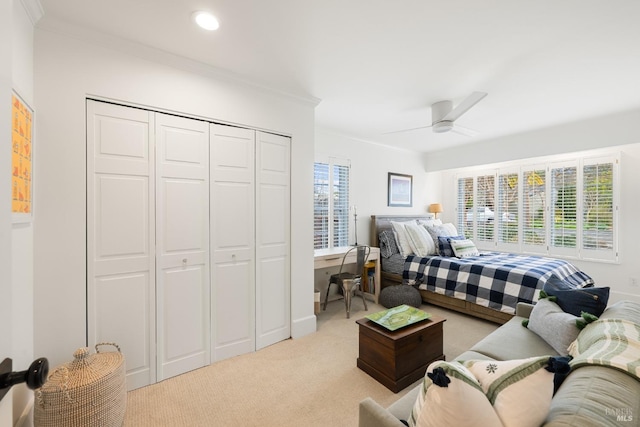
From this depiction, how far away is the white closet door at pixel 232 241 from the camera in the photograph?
2.37m

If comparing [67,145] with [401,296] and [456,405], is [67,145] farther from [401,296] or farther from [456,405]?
[401,296]

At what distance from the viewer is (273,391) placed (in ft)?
6.56

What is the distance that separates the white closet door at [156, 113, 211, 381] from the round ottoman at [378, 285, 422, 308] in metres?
2.32

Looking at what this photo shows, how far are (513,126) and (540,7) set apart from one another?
8.87 ft

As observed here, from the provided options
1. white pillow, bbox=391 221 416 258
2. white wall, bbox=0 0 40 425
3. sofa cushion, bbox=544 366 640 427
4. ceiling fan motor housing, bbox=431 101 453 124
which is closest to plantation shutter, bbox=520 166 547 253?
white pillow, bbox=391 221 416 258

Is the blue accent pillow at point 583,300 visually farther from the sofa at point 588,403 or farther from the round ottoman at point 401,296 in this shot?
the round ottoman at point 401,296

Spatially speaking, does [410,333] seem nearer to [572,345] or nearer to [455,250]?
[572,345]

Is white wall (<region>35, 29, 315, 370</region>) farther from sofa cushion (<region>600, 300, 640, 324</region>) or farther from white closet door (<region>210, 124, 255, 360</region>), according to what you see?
sofa cushion (<region>600, 300, 640, 324</region>)

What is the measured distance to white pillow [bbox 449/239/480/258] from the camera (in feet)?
13.3

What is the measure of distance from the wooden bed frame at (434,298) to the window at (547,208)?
1.32 metres

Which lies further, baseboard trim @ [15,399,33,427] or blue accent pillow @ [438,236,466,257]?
blue accent pillow @ [438,236,466,257]

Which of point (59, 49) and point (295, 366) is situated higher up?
point (59, 49)

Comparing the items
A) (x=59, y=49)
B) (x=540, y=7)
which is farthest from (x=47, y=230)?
(x=540, y=7)

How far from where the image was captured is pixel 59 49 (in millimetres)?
1776
